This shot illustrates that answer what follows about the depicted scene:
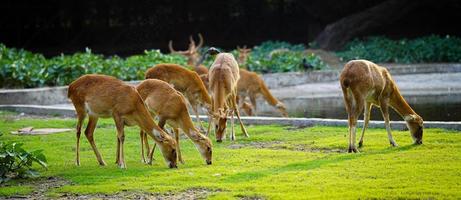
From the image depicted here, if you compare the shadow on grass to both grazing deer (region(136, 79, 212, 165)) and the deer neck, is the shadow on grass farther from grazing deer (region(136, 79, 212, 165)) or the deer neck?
grazing deer (region(136, 79, 212, 165))

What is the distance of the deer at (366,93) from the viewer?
10.9 meters

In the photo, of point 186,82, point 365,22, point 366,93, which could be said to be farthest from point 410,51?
point 366,93

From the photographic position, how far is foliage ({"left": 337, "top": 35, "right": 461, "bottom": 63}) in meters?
25.9

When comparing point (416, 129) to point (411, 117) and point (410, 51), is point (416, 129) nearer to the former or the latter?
point (411, 117)

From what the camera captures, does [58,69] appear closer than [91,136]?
No

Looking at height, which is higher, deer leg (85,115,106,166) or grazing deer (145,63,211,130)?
grazing deer (145,63,211,130)

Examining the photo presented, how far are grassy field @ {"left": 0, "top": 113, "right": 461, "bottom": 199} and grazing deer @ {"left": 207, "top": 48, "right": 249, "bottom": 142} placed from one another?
1.14ft

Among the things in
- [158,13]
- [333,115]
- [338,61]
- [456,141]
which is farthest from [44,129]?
[158,13]

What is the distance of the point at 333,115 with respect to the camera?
52.4 ft

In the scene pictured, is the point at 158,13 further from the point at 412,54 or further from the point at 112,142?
the point at 112,142

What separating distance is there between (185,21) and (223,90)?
20.5 m

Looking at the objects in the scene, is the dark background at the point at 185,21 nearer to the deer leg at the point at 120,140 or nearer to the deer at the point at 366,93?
the deer at the point at 366,93

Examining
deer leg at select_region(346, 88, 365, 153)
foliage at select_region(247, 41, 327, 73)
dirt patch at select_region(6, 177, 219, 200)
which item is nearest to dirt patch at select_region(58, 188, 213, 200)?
dirt patch at select_region(6, 177, 219, 200)

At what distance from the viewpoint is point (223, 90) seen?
1302 centimetres
